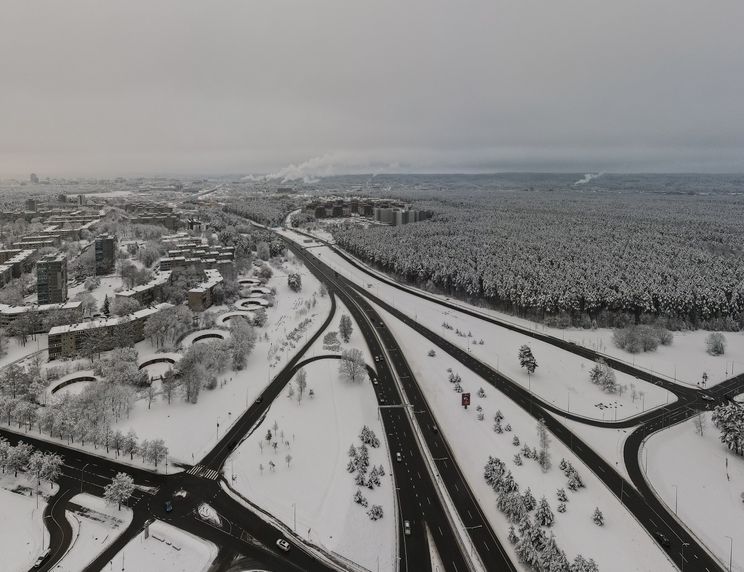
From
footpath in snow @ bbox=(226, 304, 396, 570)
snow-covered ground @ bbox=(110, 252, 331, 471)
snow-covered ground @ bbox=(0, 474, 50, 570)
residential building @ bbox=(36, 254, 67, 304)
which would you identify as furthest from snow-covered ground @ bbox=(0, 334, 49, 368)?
footpath in snow @ bbox=(226, 304, 396, 570)

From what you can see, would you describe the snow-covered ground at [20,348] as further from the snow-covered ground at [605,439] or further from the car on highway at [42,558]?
the snow-covered ground at [605,439]

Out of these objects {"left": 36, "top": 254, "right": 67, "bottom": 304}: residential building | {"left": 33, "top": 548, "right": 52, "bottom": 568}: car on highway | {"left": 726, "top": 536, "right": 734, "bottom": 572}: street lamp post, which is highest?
{"left": 36, "top": 254, "right": 67, "bottom": 304}: residential building

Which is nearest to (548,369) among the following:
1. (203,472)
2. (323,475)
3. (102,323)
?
(323,475)

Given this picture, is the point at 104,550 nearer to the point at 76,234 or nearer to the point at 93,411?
the point at 93,411

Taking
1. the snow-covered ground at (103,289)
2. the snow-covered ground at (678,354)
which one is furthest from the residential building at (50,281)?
the snow-covered ground at (678,354)

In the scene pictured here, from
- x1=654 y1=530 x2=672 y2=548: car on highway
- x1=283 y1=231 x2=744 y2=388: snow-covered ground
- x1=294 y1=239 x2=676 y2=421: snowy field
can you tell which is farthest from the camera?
x1=283 y1=231 x2=744 y2=388: snow-covered ground

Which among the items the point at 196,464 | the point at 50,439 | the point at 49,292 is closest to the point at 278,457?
the point at 196,464

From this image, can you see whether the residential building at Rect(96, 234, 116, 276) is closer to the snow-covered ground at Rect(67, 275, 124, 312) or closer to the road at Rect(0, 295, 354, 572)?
the snow-covered ground at Rect(67, 275, 124, 312)

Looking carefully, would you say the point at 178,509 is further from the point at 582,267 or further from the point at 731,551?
the point at 582,267
